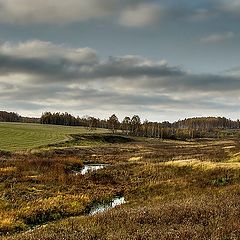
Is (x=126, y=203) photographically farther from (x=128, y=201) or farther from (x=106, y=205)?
(x=106, y=205)

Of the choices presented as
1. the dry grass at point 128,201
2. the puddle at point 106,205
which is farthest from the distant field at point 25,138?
the puddle at point 106,205

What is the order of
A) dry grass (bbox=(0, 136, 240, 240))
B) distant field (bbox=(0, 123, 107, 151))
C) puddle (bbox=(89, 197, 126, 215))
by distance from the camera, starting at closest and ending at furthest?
dry grass (bbox=(0, 136, 240, 240)) < puddle (bbox=(89, 197, 126, 215)) < distant field (bbox=(0, 123, 107, 151))

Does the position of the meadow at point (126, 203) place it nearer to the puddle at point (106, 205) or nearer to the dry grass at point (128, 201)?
the dry grass at point (128, 201)

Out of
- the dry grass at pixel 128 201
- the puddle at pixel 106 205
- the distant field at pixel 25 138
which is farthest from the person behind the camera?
the distant field at pixel 25 138

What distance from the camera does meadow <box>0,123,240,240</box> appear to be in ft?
42.7

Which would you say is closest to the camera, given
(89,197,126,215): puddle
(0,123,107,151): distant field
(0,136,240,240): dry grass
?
(0,136,240,240): dry grass

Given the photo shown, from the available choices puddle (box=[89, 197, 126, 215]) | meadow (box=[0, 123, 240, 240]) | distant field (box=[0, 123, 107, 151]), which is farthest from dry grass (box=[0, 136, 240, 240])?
distant field (box=[0, 123, 107, 151])

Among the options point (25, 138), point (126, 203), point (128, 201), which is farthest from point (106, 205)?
point (25, 138)

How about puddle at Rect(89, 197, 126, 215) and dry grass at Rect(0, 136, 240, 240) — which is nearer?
dry grass at Rect(0, 136, 240, 240)

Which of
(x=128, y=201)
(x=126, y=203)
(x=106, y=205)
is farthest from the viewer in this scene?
(x=128, y=201)

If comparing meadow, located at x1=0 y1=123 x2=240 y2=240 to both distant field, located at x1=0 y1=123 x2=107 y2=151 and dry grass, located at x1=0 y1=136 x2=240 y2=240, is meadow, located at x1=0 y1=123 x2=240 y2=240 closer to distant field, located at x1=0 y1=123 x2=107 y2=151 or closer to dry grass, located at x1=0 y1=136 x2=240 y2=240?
dry grass, located at x1=0 y1=136 x2=240 y2=240

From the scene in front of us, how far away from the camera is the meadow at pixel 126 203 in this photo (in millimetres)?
13008

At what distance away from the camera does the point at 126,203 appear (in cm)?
2400

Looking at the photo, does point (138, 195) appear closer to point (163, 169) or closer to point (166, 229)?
point (163, 169)
